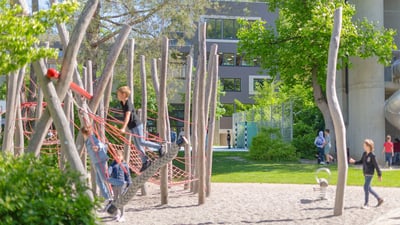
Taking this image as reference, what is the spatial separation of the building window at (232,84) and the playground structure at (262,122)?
11.7 metres

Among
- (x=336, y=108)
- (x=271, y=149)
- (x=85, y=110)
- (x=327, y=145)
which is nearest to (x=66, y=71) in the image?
(x=85, y=110)

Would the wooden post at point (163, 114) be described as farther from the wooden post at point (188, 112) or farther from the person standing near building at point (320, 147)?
the person standing near building at point (320, 147)

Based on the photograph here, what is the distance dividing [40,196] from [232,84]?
5538cm

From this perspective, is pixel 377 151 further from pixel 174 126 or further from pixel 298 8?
pixel 174 126

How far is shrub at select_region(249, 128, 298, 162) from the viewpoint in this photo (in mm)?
29312

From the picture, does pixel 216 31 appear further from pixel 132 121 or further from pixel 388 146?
pixel 132 121

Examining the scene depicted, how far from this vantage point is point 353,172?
21.8m

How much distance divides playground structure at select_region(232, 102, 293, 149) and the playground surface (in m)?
16.4

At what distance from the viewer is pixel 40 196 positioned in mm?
5180

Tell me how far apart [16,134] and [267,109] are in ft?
81.8

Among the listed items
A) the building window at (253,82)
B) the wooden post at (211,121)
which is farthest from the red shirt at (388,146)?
the building window at (253,82)

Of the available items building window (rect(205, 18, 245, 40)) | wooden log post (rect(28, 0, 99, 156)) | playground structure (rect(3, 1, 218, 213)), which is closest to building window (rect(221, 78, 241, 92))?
building window (rect(205, 18, 245, 40))

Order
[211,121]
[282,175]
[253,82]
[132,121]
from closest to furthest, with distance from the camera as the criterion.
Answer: [132,121]
[211,121]
[282,175]
[253,82]

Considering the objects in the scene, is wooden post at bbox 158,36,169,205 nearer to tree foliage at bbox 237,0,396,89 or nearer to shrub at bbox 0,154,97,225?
shrub at bbox 0,154,97,225
